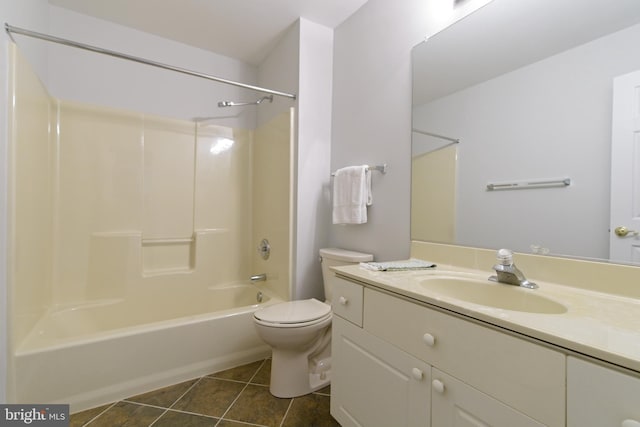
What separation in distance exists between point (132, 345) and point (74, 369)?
0.23 meters

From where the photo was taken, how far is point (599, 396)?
0.47 meters

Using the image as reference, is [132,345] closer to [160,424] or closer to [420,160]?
[160,424]

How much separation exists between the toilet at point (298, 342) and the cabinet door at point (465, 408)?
779 mm

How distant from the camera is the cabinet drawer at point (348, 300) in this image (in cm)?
106

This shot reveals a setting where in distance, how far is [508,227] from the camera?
3.53 ft

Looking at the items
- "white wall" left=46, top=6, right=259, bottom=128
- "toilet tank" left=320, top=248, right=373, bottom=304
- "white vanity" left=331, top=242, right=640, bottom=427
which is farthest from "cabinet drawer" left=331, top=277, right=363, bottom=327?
"white wall" left=46, top=6, right=259, bottom=128

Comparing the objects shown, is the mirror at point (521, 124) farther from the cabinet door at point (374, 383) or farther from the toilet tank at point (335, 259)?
the cabinet door at point (374, 383)

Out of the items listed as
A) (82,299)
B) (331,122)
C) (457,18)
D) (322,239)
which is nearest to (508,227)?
(457,18)

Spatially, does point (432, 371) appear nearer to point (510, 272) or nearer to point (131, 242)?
point (510, 272)

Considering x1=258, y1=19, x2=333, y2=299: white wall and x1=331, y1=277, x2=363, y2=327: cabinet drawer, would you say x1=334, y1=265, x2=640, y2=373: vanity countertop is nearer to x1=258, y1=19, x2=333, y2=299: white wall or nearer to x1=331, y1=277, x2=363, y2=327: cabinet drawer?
x1=331, y1=277, x2=363, y2=327: cabinet drawer

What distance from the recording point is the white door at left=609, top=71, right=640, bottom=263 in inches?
31.4

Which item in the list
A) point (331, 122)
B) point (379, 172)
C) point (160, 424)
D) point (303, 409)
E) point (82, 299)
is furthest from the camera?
point (331, 122)

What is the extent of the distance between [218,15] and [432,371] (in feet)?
7.92

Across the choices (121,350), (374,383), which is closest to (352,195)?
(374,383)
